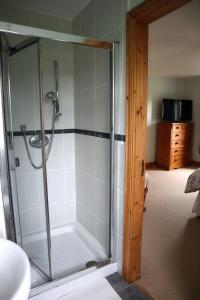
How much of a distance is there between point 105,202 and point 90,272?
56cm

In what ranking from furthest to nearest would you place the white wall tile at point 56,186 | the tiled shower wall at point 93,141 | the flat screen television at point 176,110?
the flat screen television at point 176,110
the white wall tile at point 56,186
the tiled shower wall at point 93,141

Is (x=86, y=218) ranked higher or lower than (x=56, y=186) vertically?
lower

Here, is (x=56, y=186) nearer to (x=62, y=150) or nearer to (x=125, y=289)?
(x=62, y=150)

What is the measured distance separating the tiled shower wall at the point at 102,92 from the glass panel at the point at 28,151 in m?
0.45

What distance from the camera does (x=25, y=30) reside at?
1.22 m

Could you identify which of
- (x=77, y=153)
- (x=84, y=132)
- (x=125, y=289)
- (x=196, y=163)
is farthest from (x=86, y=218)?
(x=196, y=163)

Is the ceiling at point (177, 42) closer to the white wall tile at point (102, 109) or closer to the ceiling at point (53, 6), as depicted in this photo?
the ceiling at point (53, 6)

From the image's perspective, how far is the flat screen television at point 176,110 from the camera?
5141 millimetres

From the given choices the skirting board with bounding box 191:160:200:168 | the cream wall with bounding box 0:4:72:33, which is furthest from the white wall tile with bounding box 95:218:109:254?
the skirting board with bounding box 191:160:200:168

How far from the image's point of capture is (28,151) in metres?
2.12

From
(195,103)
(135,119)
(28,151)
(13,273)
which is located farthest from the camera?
(195,103)

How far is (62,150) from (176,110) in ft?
12.4

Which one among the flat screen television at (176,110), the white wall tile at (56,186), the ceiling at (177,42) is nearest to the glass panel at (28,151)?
the white wall tile at (56,186)

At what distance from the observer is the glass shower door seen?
1.98 metres
